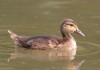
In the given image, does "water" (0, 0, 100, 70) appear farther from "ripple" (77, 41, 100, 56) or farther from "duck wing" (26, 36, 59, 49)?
"duck wing" (26, 36, 59, 49)

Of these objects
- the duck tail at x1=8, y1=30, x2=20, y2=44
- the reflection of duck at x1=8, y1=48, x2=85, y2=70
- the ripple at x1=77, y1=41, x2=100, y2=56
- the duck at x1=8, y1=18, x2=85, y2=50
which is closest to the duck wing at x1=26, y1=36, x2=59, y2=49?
the duck at x1=8, y1=18, x2=85, y2=50

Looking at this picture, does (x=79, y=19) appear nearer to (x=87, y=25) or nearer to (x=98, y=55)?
(x=87, y=25)

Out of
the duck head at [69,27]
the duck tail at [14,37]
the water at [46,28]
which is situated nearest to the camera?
the water at [46,28]

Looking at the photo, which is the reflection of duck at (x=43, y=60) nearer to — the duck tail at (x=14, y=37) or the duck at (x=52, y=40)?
the duck at (x=52, y=40)

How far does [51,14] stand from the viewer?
15.9 metres

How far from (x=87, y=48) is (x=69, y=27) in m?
0.80

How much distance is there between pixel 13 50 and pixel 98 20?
3015mm

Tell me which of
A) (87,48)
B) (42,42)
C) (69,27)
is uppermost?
(69,27)

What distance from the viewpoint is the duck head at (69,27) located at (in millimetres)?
13695

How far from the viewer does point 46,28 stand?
1466cm

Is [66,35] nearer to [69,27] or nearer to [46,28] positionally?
[69,27]

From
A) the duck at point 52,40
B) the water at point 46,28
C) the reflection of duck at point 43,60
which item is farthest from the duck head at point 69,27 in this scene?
the reflection of duck at point 43,60

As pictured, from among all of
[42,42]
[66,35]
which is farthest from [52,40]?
[66,35]

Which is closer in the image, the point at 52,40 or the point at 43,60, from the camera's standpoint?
the point at 43,60
